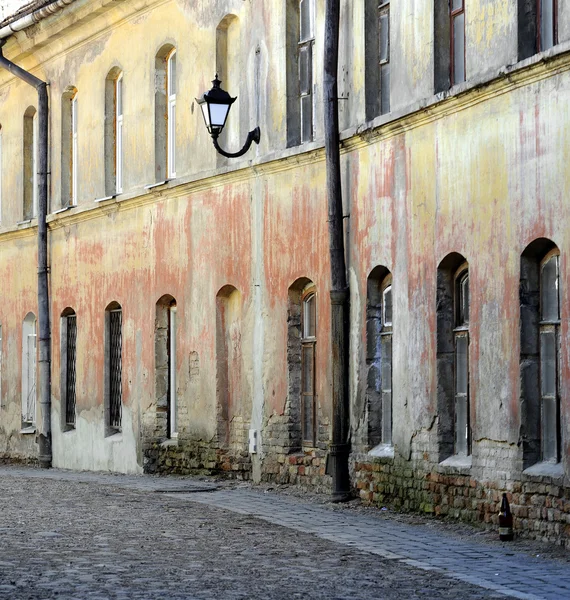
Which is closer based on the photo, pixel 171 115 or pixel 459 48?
pixel 459 48

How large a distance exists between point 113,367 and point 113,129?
3734 millimetres

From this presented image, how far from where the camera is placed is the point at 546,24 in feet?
42.9

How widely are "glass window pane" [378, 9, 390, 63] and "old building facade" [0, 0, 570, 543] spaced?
0.03 metres

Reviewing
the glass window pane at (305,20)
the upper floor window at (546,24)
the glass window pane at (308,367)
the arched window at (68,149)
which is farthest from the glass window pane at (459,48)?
the arched window at (68,149)

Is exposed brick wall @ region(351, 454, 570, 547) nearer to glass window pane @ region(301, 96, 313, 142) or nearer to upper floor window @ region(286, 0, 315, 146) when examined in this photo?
glass window pane @ region(301, 96, 313, 142)

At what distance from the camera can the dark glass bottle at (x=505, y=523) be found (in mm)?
12820

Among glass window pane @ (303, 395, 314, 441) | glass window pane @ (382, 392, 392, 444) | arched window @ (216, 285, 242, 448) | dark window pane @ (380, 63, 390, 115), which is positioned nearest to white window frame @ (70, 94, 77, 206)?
arched window @ (216, 285, 242, 448)

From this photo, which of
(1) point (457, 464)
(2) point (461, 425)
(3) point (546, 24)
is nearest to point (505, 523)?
(1) point (457, 464)

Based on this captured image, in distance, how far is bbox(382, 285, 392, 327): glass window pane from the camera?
16.3 meters

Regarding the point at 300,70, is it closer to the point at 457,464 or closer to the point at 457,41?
the point at 457,41

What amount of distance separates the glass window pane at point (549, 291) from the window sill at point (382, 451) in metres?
3.35

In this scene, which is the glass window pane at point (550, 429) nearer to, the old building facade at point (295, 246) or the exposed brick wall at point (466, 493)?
the old building facade at point (295, 246)

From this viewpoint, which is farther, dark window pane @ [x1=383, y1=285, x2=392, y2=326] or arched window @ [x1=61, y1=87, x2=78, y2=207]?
arched window @ [x1=61, y1=87, x2=78, y2=207]

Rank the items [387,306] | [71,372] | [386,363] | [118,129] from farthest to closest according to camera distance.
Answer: [71,372], [118,129], [386,363], [387,306]
